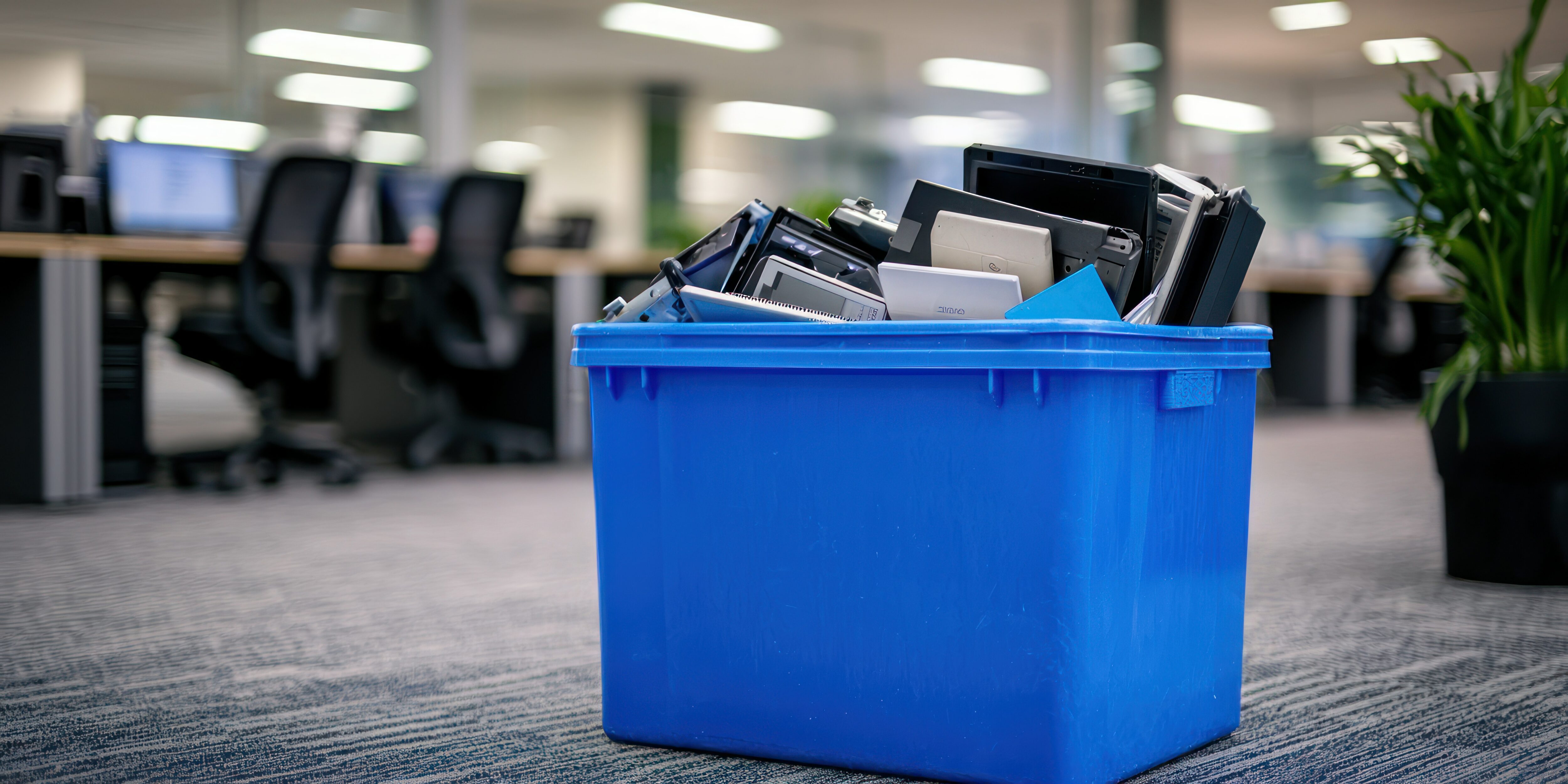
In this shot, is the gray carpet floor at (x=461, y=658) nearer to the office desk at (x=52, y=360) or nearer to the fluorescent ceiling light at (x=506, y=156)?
the office desk at (x=52, y=360)

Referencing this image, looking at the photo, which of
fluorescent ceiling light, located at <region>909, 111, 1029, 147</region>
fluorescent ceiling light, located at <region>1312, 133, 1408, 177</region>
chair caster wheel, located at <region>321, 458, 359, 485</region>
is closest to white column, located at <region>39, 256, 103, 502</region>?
chair caster wheel, located at <region>321, 458, 359, 485</region>

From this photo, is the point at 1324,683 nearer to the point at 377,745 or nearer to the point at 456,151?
the point at 377,745

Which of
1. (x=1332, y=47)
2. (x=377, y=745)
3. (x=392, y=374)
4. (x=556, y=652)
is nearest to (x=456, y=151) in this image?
(x=392, y=374)

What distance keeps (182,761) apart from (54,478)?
100 inches

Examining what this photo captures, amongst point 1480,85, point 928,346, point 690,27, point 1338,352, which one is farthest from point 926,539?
point 690,27

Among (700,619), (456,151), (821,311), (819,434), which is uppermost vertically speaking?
(456,151)

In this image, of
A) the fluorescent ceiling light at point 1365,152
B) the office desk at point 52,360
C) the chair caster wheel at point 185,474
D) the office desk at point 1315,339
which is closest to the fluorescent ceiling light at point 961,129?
the office desk at point 1315,339

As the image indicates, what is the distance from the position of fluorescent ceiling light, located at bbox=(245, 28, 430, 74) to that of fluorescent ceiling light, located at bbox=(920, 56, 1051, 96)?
4595mm

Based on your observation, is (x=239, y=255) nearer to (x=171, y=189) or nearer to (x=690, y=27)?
(x=171, y=189)

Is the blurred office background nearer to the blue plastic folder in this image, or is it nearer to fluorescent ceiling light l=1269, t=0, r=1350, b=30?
fluorescent ceiling light l=1269, t=0, r=1350, b=30

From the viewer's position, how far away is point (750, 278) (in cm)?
122

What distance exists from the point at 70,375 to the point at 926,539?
3044 millimetres

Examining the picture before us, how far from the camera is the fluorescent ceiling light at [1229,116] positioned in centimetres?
1036

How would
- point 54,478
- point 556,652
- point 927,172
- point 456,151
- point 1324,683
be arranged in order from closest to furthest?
point 1324,683 → point 556,652 → point 54,478 → point 456,151 → point 927,172
